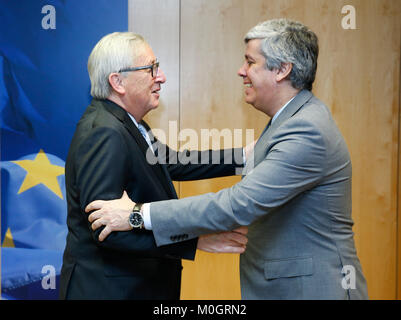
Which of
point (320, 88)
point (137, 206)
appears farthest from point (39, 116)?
point (320, 88)

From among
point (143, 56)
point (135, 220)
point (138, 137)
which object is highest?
point (143, 56)

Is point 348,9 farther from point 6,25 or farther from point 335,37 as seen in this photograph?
point 6,25

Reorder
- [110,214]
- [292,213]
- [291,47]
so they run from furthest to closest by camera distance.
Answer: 1. [291,47]
2. [292,213]
3. [110,214]

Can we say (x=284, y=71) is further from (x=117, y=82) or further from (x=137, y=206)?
(x=137, y=206)

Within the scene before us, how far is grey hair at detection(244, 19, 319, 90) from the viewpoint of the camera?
5.39ft

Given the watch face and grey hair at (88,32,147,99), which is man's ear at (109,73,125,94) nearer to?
grey hair at (88,32,147,99)

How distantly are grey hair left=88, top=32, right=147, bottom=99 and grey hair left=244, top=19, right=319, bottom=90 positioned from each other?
0.50 meters

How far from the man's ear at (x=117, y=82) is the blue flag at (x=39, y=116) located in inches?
41.8

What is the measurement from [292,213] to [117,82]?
2.77 feet

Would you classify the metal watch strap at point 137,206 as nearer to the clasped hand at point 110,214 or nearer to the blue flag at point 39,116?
the clasped hand at point 110,214

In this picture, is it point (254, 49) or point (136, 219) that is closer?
point (136, 219)

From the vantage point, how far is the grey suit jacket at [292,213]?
145 cm

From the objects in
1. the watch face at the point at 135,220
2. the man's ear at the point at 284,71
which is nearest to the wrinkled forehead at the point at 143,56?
the man's ear at the point at 284,71

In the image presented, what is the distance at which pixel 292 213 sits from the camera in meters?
1.54
